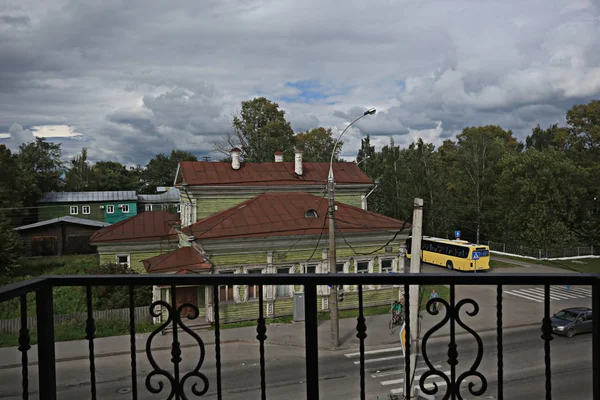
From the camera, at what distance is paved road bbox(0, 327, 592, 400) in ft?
31.6

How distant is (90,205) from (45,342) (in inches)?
1795

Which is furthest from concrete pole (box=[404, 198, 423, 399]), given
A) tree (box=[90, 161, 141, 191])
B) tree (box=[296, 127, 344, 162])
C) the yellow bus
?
tree (box=[90, 161, 141, 191])

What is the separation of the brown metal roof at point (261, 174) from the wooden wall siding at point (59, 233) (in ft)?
50.5

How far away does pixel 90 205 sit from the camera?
145 feet

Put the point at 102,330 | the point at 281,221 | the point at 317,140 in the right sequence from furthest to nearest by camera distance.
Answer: the point at 317,140 → the point at 281,221 → the point at 102,330

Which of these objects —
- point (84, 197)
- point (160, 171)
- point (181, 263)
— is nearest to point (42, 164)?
point (84, 197)

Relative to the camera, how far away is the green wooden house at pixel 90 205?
139 feet

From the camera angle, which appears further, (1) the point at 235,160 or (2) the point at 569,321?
(1) the point at 235,160

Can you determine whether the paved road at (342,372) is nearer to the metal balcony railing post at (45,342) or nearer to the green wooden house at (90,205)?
the metal balcony railing post at (45,342)

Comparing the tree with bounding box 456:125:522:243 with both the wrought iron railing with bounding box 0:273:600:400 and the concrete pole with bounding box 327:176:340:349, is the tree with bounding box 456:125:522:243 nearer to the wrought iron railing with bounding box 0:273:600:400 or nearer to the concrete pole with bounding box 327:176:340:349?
the concrete pole with bounding box 327:176:340:349

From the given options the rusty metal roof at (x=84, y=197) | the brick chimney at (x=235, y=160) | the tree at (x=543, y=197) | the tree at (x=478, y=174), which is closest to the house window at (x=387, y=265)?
the brick chimney at (x=235, y=160)

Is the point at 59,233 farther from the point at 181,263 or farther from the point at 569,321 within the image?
the point at 569,321

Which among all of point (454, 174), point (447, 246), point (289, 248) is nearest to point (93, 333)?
point (289, 248)

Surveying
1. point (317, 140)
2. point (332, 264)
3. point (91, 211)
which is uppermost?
point (317, 140)
